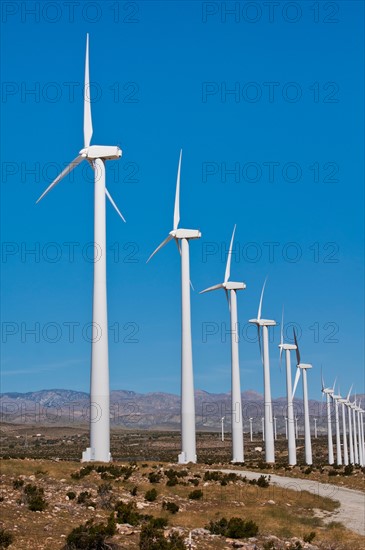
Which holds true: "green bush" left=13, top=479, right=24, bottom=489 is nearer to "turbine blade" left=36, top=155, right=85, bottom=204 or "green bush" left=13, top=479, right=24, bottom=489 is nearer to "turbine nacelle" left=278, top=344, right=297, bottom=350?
"turbine blade" left=36, top=155, right=85, bottom=204

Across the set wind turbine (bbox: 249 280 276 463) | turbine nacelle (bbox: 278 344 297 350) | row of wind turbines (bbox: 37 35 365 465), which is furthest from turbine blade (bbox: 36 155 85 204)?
turbine nacelle (bbox: 278 344 297 350)

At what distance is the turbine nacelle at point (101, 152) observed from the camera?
55531mm

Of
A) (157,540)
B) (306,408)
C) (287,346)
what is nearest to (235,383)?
(287,346)

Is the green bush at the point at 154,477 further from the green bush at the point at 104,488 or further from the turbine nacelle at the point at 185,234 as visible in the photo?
the turbine nacelle at the point at 185,234

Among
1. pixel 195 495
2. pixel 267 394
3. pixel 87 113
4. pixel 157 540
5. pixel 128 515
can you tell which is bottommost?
pixel 157 540

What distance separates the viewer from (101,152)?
55.5 meters

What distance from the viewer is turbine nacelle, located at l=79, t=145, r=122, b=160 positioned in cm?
5553

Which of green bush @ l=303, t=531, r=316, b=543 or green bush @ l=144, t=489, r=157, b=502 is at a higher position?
green bush @ l=144, t=489, r=157, b=502

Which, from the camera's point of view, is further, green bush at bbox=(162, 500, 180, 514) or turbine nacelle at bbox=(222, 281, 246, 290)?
turbine nacelle at bbox=(222, 281, 246, 290)

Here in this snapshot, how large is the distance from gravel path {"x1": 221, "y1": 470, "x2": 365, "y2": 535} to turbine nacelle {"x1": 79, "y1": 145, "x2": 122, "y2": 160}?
23219mm

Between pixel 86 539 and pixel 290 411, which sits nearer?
pixel 86 539

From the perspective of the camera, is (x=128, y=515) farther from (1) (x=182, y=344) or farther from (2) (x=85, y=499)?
(1) (x=182, y=344)

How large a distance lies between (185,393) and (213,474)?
→ 44.2 feet

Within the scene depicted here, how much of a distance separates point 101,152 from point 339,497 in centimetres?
2673
